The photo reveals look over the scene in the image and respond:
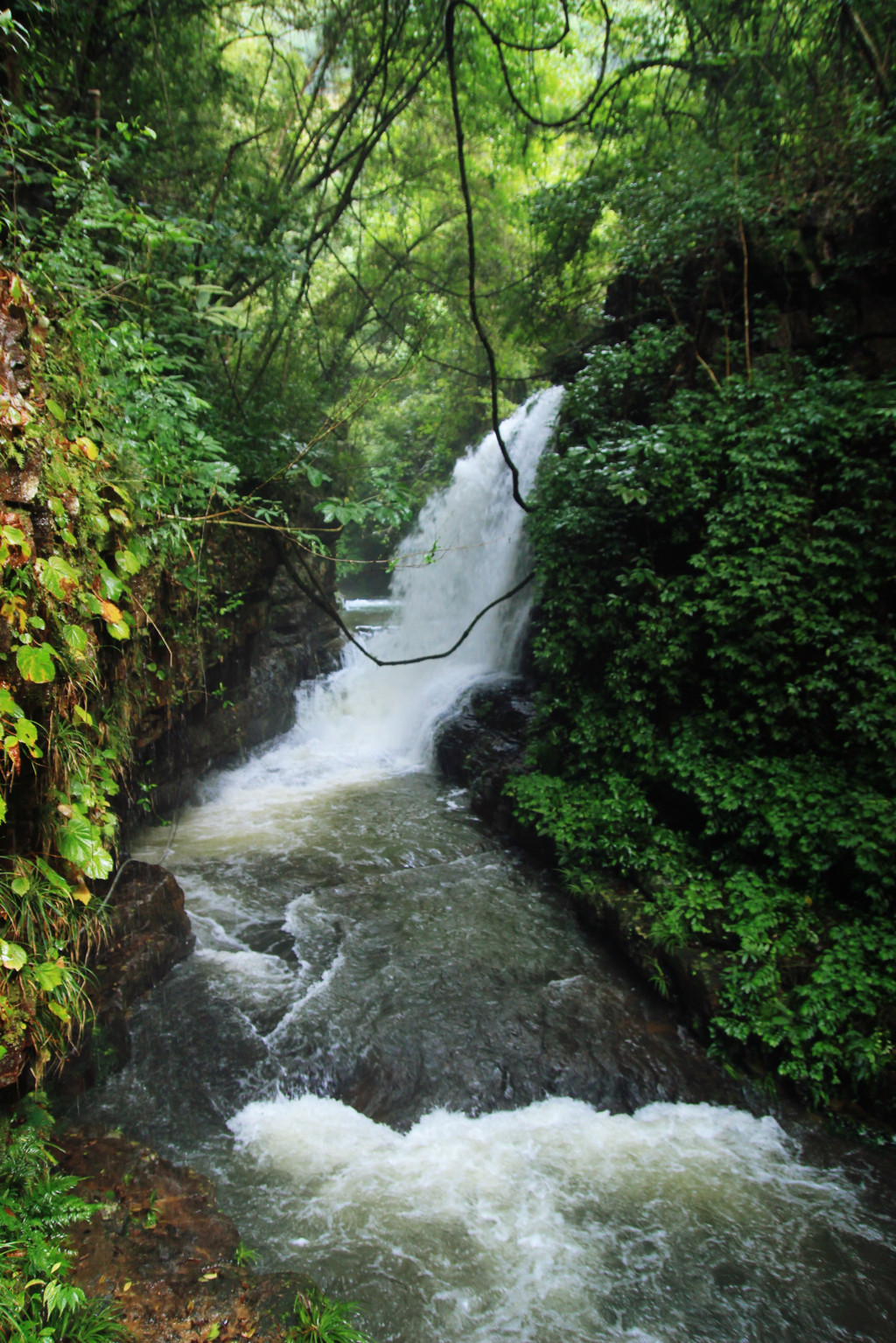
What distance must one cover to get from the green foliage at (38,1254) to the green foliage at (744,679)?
3.71 meters

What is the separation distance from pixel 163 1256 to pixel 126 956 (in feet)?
6.99

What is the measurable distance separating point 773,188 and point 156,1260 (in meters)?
9.60

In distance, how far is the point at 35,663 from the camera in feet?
7.50

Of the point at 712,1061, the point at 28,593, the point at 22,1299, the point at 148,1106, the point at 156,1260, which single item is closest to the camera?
the point at 22,1299

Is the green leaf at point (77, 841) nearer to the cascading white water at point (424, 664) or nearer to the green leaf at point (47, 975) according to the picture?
the green leaf at point (47, 975)

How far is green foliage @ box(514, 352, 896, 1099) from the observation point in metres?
4.31

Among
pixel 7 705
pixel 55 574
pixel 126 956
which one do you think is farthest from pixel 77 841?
pixel 126 956

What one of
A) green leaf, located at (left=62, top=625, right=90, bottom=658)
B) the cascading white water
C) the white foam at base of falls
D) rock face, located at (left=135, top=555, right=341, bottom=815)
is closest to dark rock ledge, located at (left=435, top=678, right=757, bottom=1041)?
the white foam at base of falls

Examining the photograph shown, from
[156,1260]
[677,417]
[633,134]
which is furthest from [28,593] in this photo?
[633,134]

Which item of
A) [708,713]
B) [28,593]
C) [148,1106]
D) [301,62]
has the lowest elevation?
[148,1106]

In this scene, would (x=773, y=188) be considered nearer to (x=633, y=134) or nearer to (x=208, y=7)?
(x=633, y=134)

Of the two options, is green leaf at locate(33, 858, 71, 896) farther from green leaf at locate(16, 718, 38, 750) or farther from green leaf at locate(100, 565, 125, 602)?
green leaf at locate(100, 565, 125, 602)

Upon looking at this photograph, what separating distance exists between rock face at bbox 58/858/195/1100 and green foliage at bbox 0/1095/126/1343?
3.85 ft

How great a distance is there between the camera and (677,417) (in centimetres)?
605
